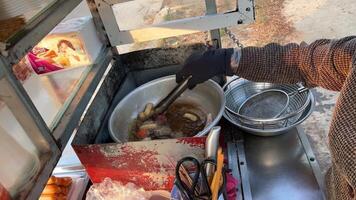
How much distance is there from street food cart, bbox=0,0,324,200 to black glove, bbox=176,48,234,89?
0.13 meters

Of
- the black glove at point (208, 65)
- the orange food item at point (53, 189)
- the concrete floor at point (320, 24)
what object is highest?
the black glove at point (208, 65)

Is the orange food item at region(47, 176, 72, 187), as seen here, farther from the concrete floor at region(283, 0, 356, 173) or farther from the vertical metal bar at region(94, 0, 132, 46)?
the concrete floor at region(283, 0, 356, 173)

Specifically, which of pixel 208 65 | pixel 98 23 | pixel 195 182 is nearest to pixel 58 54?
pixel 98 23

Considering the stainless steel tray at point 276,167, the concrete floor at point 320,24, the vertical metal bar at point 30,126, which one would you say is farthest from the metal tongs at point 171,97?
the concrete floor at point 320,24

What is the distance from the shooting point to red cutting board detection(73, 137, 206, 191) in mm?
830

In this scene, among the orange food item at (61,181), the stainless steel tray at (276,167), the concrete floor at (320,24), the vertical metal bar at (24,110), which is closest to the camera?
the vertical metal bar at (24,110)

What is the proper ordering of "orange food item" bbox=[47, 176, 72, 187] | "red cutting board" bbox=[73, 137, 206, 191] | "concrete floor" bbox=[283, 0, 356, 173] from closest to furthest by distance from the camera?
"red cutting board" bbox=[73, 137, 206, 191] < "orange food item" bbox=[47, 176, 72, 187] < "concrete floor" bbox=[283, 0, 356, 173]

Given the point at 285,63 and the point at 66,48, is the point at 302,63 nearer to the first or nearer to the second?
the point at 285,63

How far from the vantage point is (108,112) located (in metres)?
1.18

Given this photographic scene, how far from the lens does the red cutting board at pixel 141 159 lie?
830mm

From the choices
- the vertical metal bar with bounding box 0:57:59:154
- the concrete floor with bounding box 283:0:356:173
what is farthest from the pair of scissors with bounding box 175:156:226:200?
the concrete floor with bounding box 283:0:356:173

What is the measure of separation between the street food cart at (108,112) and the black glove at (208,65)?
130 mm

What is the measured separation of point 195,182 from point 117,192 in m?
0.30

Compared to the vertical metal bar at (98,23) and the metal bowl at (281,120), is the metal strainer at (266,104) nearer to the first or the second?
the metal bowl at (281,120)
